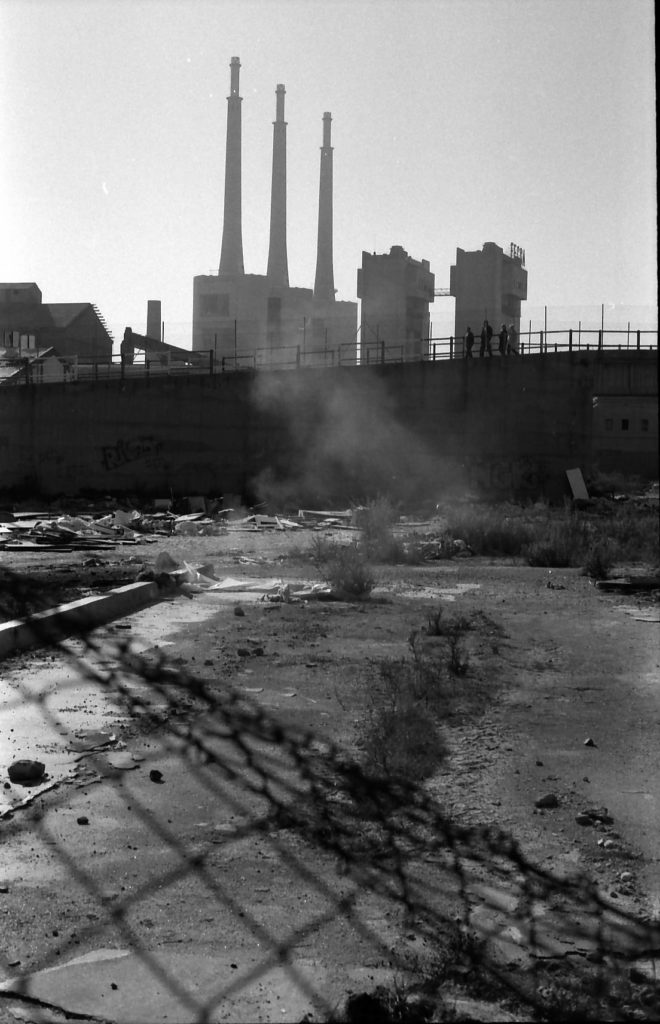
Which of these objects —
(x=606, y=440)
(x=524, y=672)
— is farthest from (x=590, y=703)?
(x=606, y=440)

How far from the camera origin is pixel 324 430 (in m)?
31.7

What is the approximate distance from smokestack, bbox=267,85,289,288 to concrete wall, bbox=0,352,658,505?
1422 inches

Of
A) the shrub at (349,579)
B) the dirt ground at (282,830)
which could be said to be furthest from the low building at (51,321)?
the dirt ground at (282,830)

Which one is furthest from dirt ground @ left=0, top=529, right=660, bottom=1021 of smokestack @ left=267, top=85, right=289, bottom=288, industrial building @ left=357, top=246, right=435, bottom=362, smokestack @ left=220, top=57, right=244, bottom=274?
smokestack @ left=267, top=85, right=289, bottom=288

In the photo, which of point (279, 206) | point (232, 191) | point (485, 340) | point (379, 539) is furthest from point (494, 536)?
point (279, 206)

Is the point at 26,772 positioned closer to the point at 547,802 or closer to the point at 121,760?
the point at 121,760

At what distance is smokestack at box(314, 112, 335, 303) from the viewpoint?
225ft

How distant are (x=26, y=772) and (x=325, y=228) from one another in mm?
68933

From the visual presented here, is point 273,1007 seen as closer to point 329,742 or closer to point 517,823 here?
point 517,823

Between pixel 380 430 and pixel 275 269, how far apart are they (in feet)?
129

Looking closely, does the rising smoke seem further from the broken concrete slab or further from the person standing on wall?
the broken concrete slab

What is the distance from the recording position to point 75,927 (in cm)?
337

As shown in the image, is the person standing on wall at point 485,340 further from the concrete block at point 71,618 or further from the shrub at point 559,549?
the concrete block at point 71,618

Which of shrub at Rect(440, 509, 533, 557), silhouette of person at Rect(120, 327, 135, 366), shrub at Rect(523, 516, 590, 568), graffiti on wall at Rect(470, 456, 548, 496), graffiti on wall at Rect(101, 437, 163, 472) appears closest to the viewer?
shrub at Rect(523, 516, 590, 568)
